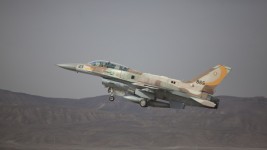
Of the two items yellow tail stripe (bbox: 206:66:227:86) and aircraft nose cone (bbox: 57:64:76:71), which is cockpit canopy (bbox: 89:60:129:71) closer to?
aircraft nose cone (bbox: 57:64:76:71)

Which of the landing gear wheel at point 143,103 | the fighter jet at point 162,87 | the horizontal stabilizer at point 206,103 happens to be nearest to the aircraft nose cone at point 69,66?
the fighter jet at point 162,87

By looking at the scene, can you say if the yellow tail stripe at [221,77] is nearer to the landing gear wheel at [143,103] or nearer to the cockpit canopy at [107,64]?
the landing gear wheel at [143,103]

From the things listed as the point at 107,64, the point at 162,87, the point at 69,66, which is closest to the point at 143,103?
the point at 162,87

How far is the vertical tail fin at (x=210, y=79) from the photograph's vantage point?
250ft

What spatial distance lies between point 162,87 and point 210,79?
7.49 meters

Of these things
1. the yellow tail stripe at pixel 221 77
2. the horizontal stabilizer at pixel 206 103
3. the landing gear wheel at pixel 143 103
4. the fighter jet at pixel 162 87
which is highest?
the yellow tail stripe at pixel 221 77

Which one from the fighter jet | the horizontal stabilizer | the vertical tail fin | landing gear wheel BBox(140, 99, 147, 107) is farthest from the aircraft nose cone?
the horizontal stabilizer

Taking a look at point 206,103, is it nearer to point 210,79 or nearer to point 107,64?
point 210,79

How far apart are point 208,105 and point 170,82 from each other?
7005 mm

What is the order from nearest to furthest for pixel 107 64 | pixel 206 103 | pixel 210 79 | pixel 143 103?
pixel 206 103, pixel 143 103, pixel 210 79, pixel 107 64

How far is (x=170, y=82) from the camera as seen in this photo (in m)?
76.6

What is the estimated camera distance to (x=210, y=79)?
251 ft

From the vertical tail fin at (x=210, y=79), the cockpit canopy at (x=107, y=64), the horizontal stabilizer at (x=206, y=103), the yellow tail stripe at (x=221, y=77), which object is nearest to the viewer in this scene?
the horizontal stabilizer at (x=206, y=103)

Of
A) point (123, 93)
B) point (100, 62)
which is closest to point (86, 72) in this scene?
point (100, 62)
